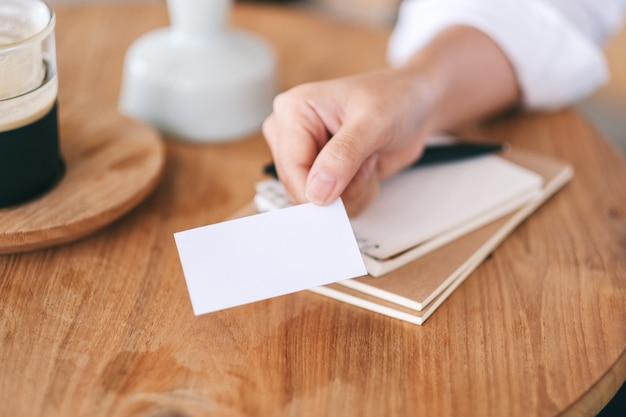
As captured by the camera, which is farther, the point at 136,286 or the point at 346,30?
the point at 346,30

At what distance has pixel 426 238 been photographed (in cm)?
60

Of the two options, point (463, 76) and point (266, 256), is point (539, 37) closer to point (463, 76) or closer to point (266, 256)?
point (463, 76)

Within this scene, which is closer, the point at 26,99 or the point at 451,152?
the point at 26,99

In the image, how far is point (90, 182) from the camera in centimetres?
64

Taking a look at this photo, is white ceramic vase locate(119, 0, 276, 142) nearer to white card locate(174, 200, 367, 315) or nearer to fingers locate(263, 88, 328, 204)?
fingers locate(263, 88, 328, 204)

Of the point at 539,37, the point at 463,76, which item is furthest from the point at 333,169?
the point at 539,37

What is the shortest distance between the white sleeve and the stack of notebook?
0.47 feet

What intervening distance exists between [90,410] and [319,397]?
154 mm

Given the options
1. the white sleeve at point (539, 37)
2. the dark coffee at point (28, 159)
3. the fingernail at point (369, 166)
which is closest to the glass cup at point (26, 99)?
the dark coffee at point (28, 159)

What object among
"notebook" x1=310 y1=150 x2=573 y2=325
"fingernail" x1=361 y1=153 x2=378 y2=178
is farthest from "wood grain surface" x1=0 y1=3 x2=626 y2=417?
"fingernail" x1=361 y1=153 x2=378 y2=178

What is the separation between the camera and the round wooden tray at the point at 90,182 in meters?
0.58

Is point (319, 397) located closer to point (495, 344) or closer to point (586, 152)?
point (495, 344)

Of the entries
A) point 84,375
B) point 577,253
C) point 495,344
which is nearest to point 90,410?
point 84,375

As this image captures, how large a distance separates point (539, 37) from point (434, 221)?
36 cm
